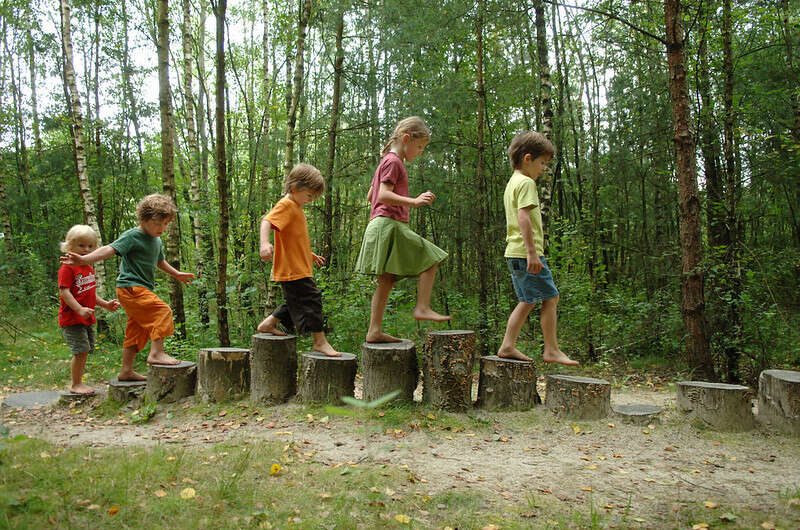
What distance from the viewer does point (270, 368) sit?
488 cm

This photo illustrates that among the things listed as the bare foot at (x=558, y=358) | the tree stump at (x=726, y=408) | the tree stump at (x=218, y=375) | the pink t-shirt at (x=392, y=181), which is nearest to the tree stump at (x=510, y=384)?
the bare foot at (x=558, y=358)

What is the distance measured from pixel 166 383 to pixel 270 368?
1087 mm

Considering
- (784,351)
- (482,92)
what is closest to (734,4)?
(482,92)

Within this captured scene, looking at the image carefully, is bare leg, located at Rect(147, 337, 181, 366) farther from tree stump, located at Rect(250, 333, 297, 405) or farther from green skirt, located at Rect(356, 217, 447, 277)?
green skirt, located at Rect(356, 217, 447, 277)

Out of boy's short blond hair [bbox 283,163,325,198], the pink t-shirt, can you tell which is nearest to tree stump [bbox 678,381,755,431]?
the pink t-shirt

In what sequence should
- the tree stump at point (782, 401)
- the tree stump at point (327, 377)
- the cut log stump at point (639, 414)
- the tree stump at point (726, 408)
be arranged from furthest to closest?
the tree stump at point (327, 377)
the cut log stump at point (639, 414)
the tree stump at point (726, 408)
the tree stump at point (782, 401)

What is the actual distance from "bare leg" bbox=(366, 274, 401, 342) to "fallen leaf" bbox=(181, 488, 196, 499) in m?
2.19

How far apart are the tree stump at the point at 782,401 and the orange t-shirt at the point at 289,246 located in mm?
4046

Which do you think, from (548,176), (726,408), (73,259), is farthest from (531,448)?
(548,176)

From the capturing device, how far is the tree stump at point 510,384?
4.61m

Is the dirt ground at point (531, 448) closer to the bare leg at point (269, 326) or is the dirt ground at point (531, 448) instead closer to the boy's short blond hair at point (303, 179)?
the bare leg at point (269, 326)

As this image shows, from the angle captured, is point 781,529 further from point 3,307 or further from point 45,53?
point 45,53

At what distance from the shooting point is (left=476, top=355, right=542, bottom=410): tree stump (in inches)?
181

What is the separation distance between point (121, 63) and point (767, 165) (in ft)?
57.9
